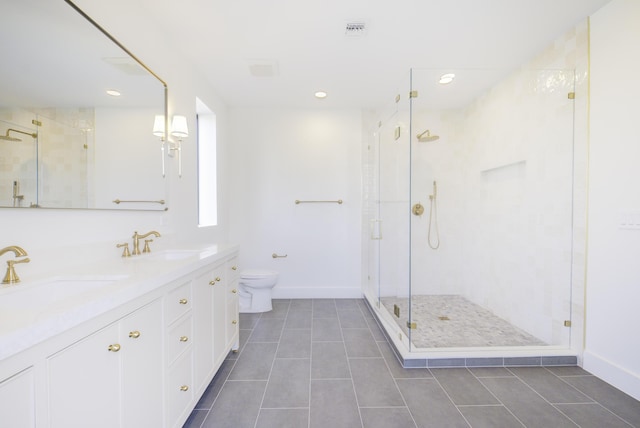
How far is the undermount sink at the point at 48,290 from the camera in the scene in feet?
3.07

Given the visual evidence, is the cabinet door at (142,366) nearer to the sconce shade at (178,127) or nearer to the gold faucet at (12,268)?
the gold faucet at (12,268)

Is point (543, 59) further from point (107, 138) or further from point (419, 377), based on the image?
point (107, 138)

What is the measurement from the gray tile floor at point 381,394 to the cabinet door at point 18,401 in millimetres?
1068

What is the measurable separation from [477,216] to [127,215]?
11.3 ft

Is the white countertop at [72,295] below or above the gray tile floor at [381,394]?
above

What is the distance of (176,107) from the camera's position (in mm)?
2203

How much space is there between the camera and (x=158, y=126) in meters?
1.92

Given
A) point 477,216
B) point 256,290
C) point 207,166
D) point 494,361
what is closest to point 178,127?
point 207,166

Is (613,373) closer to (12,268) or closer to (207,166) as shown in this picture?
(12,268)

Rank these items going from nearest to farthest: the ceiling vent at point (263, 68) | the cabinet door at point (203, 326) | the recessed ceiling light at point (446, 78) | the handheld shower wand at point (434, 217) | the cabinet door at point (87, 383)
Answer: the cabinet door at point (87, 383) → the cabinet door at point (203, 326) → the ceiling vent at point (263, 68) → the recessed ceiling light at point (446, 78) → the handheld shower wand at point (434, 217)

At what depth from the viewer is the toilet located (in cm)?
308

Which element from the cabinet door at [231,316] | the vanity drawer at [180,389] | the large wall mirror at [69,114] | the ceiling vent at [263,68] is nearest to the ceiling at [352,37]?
the ceiling vent at [263,68]

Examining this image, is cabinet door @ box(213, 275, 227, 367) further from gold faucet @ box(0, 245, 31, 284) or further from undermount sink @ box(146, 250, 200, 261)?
gold faucet @ box(0, 245, 31, 284)

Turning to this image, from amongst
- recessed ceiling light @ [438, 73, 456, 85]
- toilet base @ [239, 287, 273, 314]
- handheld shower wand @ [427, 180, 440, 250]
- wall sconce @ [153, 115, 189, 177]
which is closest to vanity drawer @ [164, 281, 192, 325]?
wall sconce @ [153, 115, 189, 177]
